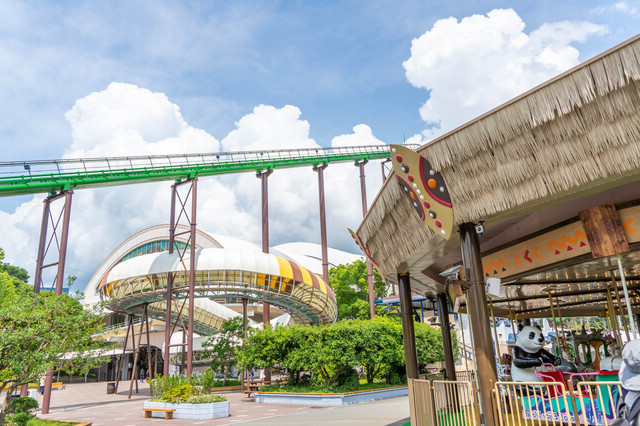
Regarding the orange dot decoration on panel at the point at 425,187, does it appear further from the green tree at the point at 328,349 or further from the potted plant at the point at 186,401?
the green tree at the point at 328,349

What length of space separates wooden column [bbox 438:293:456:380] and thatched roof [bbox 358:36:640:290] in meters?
6.26

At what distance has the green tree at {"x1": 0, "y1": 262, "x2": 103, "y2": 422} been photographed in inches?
445

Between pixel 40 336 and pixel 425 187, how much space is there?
11222 millimetres

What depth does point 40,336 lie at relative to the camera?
40.1 ft

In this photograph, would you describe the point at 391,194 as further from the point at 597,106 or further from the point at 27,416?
the point at 27,416

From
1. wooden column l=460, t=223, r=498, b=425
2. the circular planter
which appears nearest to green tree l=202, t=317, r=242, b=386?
the circular planter

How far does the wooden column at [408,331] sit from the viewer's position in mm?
9211

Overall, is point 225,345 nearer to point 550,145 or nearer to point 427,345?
point 427,345

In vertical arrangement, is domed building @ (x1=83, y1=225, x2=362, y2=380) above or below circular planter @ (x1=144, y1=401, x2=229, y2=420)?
above

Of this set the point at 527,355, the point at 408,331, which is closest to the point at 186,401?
the point at 408,331

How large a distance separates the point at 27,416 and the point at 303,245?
6090cm

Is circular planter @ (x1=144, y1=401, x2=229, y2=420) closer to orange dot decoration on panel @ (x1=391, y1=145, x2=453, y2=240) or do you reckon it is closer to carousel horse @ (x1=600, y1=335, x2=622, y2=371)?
carousel horse @ (x1=600, y1=335, x2=622, y2=371)

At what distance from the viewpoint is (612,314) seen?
8.89 m

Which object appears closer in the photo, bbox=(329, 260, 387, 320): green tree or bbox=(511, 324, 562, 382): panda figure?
bbox=(511, 324, 562, 382): panda figure
